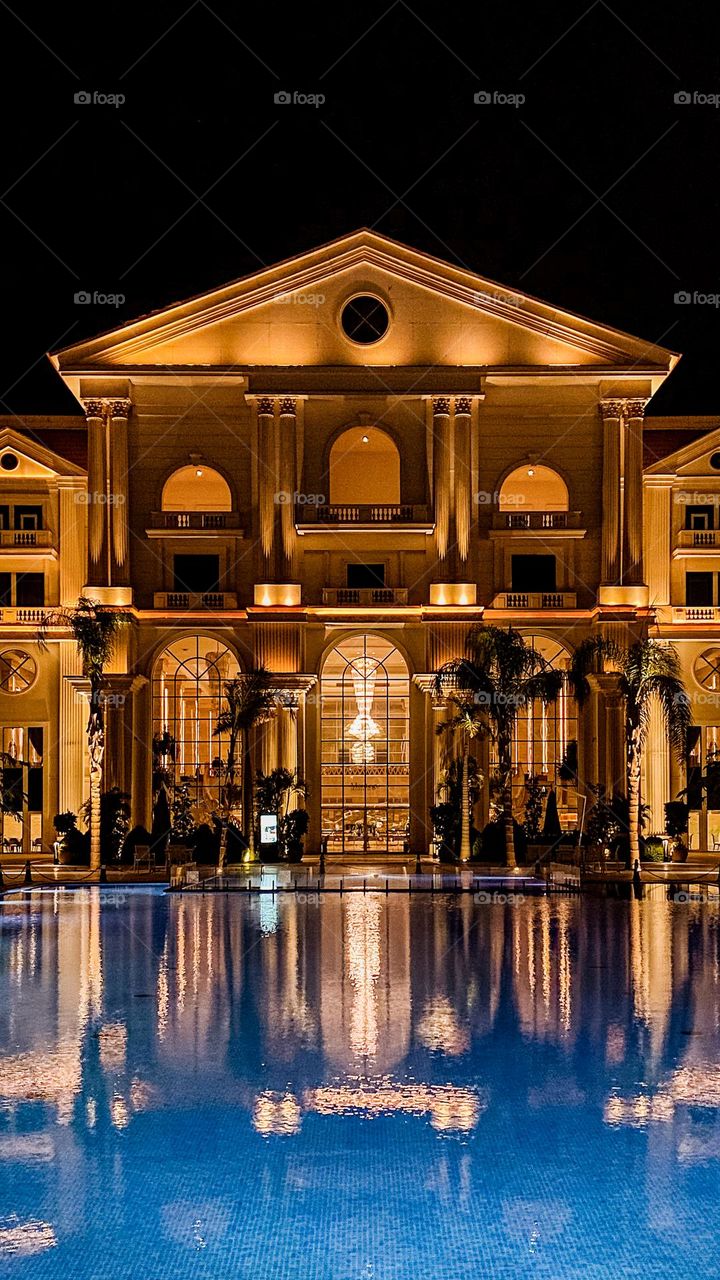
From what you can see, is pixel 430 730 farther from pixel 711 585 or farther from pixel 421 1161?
pixel 421 1161

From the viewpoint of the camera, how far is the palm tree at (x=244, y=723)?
4984 cm

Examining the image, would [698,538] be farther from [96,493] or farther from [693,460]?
[96,493]

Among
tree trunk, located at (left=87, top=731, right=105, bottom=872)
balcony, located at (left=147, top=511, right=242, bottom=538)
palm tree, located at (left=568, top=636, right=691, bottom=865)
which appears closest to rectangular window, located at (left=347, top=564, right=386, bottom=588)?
balcony, located at (left=147, top=511, right=242, bottom=538)

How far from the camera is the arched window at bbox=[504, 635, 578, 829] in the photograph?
55.6 metres

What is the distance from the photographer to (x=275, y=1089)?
14227 mm

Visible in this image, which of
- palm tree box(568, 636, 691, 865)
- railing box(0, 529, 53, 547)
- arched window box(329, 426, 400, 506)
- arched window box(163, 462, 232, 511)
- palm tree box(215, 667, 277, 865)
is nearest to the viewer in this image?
palm tree box(568, 636, 691, 865)

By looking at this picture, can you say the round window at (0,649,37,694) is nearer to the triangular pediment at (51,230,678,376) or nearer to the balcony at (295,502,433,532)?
the triangular pediment at (51,230,678,376)

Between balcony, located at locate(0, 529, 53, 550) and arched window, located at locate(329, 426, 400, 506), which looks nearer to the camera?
balcony, located at locate(0, 529, 53, 550)

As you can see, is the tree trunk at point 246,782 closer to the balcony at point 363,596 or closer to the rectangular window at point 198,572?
the balcony at point 363,596

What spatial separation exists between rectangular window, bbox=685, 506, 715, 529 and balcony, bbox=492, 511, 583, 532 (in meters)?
4.33

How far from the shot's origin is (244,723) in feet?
164

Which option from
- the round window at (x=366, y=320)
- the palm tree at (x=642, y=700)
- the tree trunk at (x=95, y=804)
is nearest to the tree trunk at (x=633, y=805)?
the palm tree at (x=642, y=700)

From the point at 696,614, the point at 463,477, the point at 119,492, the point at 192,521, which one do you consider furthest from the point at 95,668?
the point at 696,614

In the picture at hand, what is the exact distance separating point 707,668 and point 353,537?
13.8 metres
